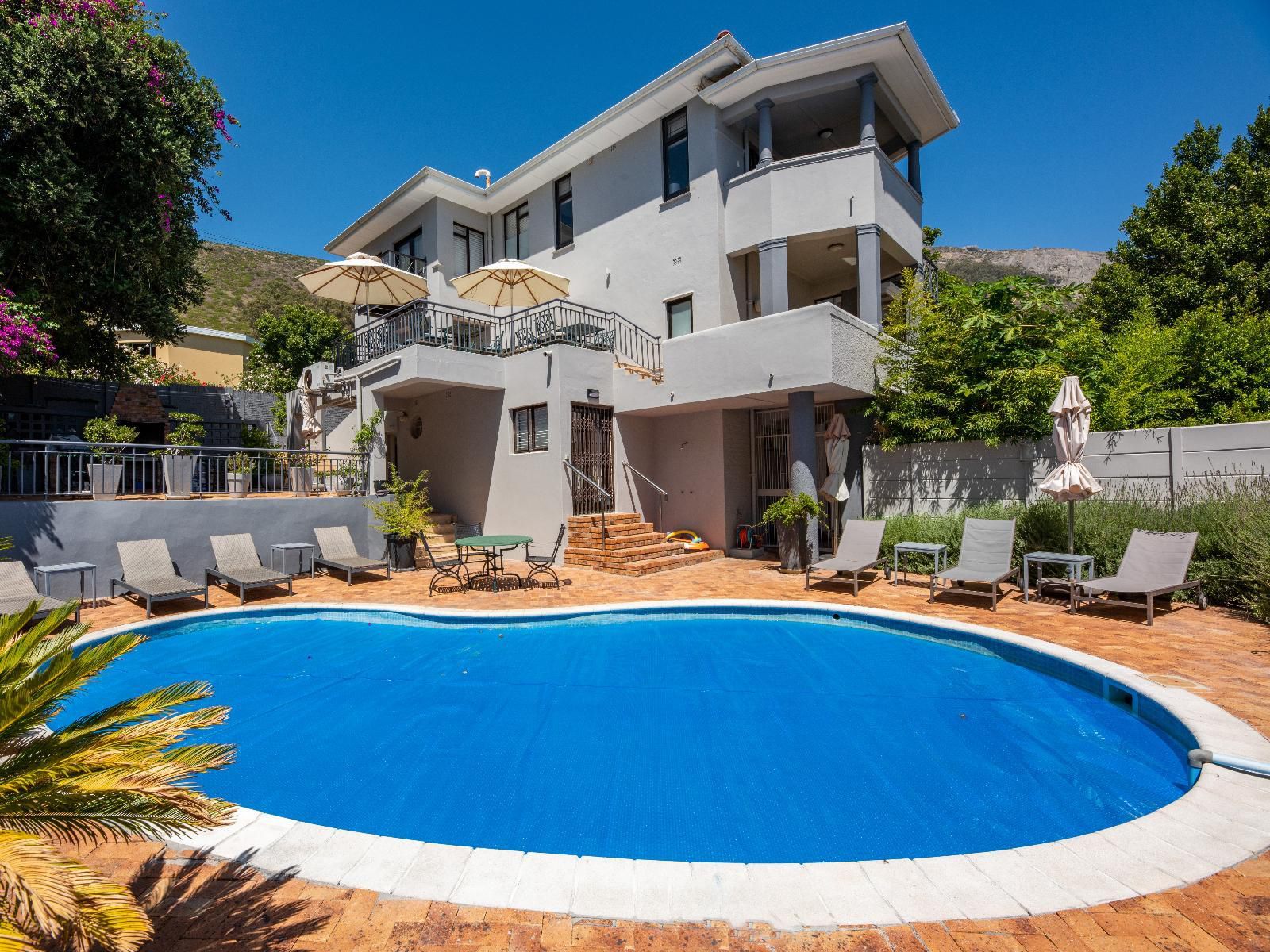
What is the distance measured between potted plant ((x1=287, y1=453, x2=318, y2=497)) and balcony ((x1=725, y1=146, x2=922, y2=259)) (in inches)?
420

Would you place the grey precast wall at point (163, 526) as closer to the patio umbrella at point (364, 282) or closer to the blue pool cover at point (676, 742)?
the blue pool cover at point (676, 742)

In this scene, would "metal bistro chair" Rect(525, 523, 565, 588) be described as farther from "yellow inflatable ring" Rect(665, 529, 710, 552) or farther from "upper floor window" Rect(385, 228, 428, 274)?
"upper floor window" Rect(385, 228, 428, 274)

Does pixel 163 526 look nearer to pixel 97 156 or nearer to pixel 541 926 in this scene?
pixel 97 156

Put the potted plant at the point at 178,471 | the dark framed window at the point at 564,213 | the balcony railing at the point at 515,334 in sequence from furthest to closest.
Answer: the dark framed window at the point at 564,213 < the balcony railing at the point at 515,334 < the potted plant at the point at 178,471

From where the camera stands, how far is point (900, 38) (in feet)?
38.1

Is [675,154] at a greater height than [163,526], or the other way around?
[675,154]

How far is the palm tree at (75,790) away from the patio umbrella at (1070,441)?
971 cm

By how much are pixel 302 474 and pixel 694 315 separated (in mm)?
9539

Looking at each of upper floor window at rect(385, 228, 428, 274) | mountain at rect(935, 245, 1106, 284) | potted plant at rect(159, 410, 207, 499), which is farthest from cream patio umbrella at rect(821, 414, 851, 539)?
mountain at rect(935, 245, 1106, 284)

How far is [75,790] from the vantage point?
6.35ft

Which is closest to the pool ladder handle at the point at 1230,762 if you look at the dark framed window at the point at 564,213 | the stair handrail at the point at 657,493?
the stair handrail at the point at 657,493

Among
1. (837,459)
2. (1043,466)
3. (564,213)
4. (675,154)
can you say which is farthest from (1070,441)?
(564,213)

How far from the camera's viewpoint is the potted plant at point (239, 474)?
469 inches

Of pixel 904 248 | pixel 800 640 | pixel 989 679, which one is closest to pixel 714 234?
pixel 904 248
